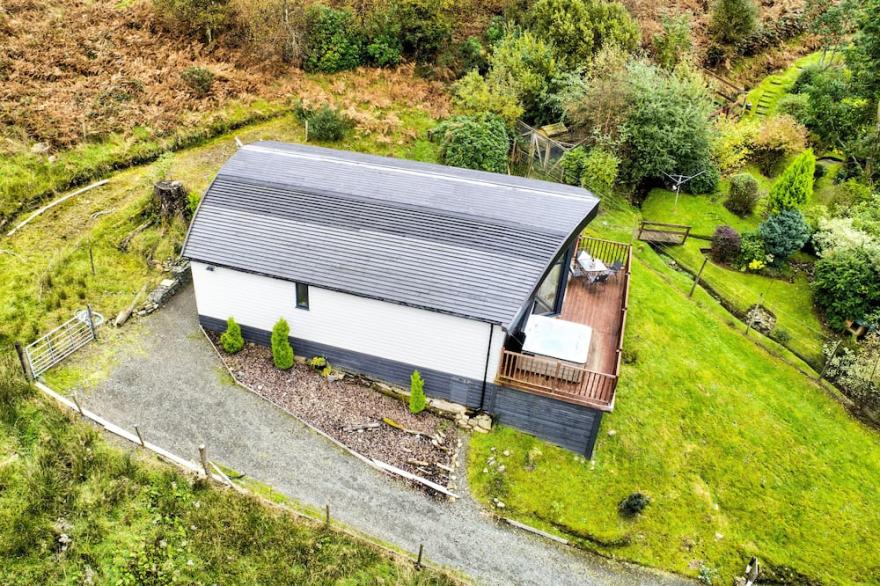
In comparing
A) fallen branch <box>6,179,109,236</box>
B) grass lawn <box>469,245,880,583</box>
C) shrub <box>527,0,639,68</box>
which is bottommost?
grass lawn <box>469,245,880,583</box>

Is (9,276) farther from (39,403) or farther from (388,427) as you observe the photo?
(388,427)

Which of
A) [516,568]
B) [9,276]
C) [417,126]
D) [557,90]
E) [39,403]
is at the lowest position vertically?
[516,568]

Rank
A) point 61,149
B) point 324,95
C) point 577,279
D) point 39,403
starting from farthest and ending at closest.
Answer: point 324,95 < point 61,149 < point 577,279 < point 39,403

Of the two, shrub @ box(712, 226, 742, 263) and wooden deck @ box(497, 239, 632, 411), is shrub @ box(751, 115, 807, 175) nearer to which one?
shrub @ box(712, 226, 742, 263)

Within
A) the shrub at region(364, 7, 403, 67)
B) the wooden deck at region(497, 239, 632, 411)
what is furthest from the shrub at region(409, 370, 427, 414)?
the shrub at region(364, 7, 403, 67)

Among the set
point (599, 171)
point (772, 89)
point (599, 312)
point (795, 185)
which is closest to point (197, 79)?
point (599, 171)

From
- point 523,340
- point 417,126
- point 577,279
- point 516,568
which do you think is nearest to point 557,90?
point 417,126
